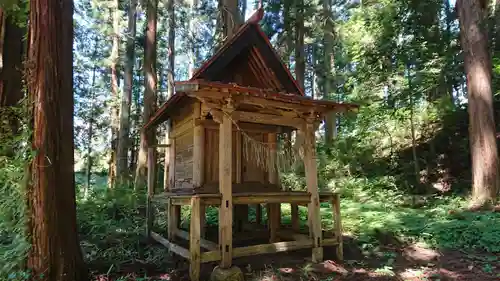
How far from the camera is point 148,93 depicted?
12.7 metres

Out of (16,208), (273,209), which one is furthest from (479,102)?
(16,208)

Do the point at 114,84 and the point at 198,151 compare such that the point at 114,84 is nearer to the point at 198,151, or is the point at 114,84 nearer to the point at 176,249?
the point at 198,151

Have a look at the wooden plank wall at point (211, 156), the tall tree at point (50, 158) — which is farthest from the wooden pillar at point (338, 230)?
the tall tree at point (50, 158)

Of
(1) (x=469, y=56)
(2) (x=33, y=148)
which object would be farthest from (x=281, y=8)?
(2) (x=33, y=148)

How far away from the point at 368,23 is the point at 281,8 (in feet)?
12.0

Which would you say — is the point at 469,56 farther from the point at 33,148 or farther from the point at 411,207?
the point at 33,148

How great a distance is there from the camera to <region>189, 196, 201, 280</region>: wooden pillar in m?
5.75

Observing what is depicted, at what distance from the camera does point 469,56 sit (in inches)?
408

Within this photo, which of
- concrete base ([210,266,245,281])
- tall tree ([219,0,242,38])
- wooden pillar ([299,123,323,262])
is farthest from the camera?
tall tree ([219,0,242,38])

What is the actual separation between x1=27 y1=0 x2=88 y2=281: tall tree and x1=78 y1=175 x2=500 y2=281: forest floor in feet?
3.59

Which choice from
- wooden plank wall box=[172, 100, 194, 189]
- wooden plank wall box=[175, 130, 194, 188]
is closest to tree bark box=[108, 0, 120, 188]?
wooden plank wall box=[172, 100, 194, 189]

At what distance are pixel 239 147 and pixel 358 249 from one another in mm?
3663

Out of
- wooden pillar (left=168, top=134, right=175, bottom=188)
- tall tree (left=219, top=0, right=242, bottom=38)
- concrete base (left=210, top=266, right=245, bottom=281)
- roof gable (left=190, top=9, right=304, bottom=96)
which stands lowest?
concrete base (left=210, top=266, right=245, bottom=281)

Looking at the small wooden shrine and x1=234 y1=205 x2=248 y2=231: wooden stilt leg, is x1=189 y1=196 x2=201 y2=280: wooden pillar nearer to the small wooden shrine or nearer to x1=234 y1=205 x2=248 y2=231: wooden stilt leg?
the small wooden shrine
